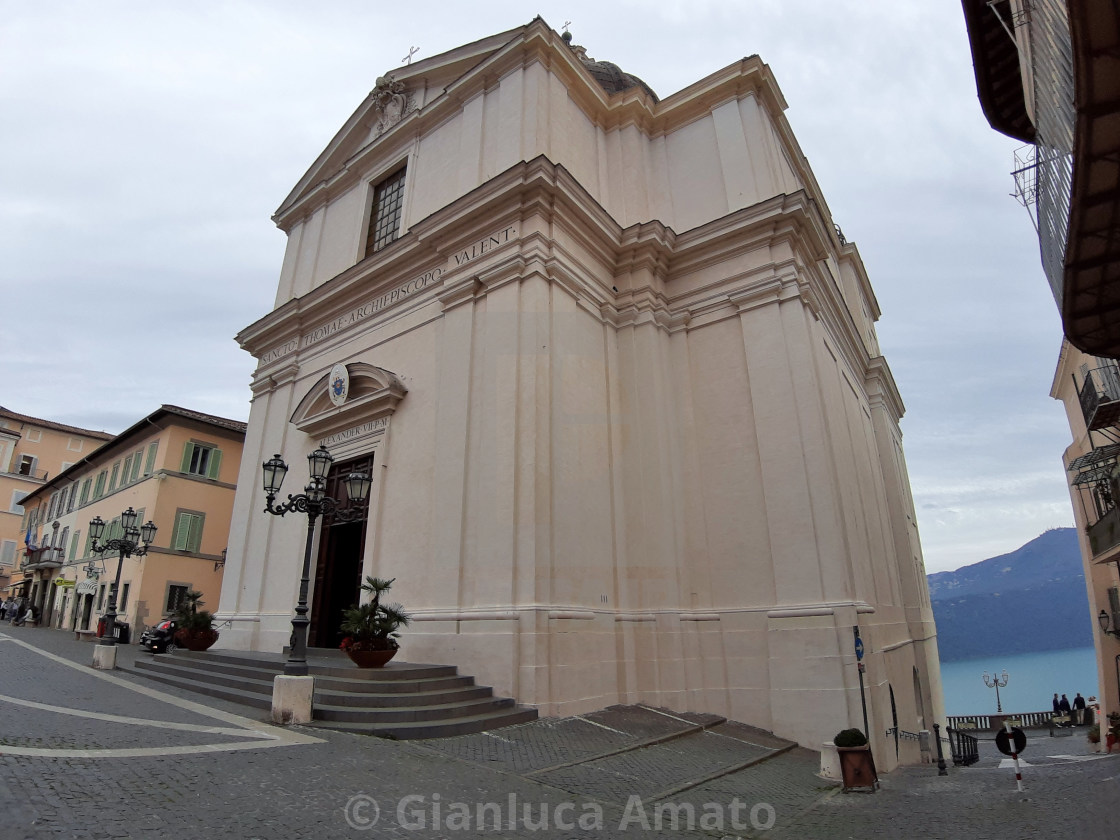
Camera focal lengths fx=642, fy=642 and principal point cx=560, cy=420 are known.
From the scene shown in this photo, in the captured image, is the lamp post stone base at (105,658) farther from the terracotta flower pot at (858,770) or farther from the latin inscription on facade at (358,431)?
the terracotta flower pot at (858,770)

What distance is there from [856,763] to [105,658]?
1260cm

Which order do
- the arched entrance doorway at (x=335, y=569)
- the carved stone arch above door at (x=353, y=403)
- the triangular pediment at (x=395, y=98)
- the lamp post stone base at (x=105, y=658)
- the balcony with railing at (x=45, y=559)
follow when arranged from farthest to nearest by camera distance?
1. the balcony with railing at (x=45, y=559)
2. the triangular pediment at (x=395, y=98)
3. the arched entrance doorway at (x=335, y=569)
4. the carved stone arch above door at (x=353, y=403)
5. the lamp post stone base at (x=105, y=658)

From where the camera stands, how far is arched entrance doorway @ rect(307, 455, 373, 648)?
13219 mm

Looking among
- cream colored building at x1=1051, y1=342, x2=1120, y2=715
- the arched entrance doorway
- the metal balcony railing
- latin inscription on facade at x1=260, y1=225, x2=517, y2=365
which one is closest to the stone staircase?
the arched entrance doorway

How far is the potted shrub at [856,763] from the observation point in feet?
23.8

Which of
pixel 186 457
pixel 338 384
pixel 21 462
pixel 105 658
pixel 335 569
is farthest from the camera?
pixel 21 462

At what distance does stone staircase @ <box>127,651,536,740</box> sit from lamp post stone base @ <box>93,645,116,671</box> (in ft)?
6.40

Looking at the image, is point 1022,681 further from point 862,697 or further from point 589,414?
point 589,414

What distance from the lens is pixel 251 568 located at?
1472 centimetres

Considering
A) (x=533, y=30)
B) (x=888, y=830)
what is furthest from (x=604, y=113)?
(x=888, y=830)

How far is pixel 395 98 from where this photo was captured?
56.3ft

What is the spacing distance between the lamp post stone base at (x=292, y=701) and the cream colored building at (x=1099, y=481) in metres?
15.0

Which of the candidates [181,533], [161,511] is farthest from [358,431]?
[181,533]

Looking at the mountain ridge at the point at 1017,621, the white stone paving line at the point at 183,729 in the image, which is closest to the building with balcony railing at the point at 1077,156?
the white stone paving line at the point at 183,729
